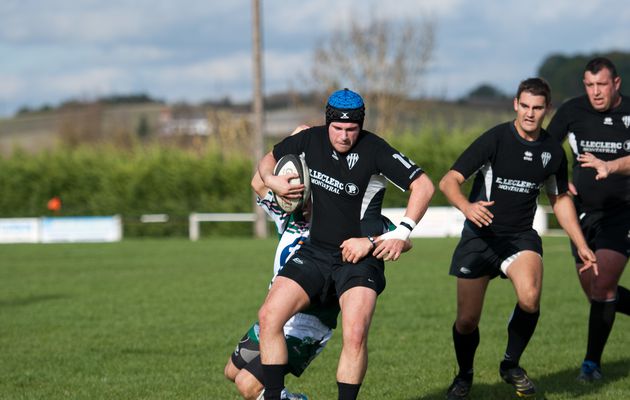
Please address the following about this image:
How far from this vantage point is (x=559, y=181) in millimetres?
7648

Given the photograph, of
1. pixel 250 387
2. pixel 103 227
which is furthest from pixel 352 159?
pixel 103 227

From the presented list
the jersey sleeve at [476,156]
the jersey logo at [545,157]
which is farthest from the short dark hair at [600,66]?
the jersey sleeve at [476,156]

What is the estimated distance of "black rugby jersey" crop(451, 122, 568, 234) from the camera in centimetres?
746

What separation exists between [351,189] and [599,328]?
11.3 feet

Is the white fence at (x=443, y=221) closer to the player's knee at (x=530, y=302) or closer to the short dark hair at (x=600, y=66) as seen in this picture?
the short dark hair at (x=600, y=66)

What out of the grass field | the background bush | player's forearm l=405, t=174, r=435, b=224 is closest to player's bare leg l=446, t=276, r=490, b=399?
→ the grass field

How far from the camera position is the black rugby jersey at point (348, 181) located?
20.4 feet

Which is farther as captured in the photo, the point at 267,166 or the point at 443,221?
the point at 443,221

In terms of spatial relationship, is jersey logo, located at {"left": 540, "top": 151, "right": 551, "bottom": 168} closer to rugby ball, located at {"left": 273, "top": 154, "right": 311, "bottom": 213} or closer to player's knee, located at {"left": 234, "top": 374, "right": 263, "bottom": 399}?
rugby ball, located at {"left": 273, "top": 154, "right": 311, "bottom": 213}

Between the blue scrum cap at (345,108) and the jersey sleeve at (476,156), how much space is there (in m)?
1.51

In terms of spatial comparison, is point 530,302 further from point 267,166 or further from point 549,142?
point 267,166

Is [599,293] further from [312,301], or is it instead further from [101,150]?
[101,150]

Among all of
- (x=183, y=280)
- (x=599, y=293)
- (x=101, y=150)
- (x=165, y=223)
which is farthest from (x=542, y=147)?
(x=101, y=150)

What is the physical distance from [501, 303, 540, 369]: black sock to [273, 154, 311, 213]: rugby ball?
7.48 feet
